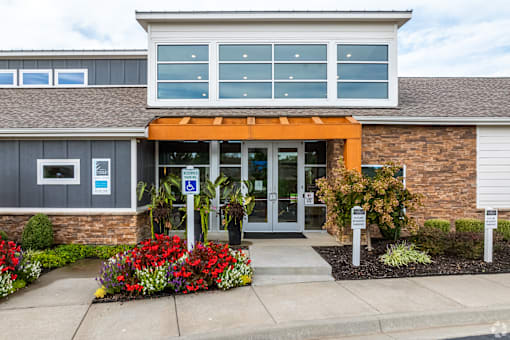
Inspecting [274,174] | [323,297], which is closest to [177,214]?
[274,174]

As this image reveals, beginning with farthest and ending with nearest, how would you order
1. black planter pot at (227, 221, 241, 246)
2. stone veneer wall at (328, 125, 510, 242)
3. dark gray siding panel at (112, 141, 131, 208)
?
stone veneer wall at (328, 125, 510, 242), black planter pot at (227, 221, 241, 246), dark gray siding panel at (112, 141, 131, 208)

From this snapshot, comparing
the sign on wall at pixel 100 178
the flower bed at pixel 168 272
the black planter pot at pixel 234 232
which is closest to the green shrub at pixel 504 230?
the black planter pot at pixel 234 232

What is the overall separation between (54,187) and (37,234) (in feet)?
4.01

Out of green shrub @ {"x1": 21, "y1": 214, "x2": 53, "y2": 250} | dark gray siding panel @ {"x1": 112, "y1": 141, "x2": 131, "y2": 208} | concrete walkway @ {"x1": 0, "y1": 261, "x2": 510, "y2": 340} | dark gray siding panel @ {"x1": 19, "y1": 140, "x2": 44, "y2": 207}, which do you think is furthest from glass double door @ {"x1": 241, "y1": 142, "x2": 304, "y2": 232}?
dark gray siding panel @ {"x1": 19, "y1": 140, "x2": 44, "y2": 207}

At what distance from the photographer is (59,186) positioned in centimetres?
846

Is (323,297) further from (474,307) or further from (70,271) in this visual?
(70,271)

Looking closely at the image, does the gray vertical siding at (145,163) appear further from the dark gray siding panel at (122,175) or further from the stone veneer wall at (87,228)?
the stone veneer wall at (87,228)

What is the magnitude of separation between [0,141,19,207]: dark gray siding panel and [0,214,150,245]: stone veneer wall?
1.41 ft

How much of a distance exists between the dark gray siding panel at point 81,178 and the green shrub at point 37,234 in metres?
0.70

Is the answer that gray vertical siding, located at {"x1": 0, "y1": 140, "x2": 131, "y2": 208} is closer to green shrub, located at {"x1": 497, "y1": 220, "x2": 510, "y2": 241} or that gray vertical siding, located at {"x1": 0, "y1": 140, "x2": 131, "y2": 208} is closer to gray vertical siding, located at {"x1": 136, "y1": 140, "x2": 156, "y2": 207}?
gray vertical siding, located at {"x1": 136, "y1": 140, "x2": 156, "y2": 207}

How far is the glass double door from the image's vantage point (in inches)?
413

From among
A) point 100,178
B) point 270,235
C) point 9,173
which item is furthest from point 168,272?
point 9,173

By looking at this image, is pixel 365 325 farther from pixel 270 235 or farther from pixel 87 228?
pixel 87 228

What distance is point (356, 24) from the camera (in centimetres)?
1062
